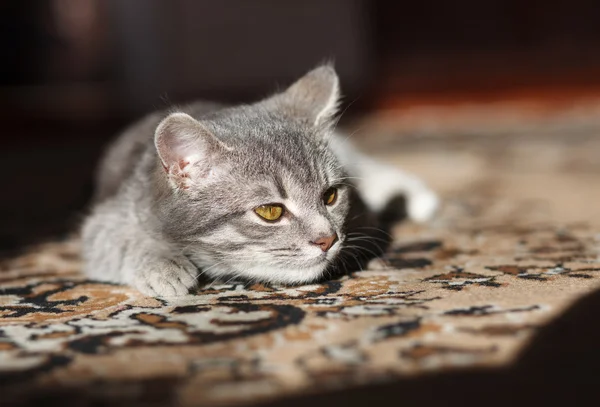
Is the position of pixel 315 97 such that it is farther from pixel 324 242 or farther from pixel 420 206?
pixel 420 206

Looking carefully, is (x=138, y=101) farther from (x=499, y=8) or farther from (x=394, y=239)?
(x=394, y=239)

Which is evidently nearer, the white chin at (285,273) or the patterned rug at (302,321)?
the patterned rug at (302,321)

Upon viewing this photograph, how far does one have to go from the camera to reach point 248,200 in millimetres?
1556

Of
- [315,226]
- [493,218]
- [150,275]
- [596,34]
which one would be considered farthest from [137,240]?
[596,34]

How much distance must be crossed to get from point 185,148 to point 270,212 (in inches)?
10.4

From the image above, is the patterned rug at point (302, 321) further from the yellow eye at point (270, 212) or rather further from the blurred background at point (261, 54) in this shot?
the blurred background at point (261, 54)

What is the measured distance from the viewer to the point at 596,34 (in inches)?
233

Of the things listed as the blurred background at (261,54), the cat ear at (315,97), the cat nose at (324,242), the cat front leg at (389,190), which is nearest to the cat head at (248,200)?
the cat nose at (324,242)

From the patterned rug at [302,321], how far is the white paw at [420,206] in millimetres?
95

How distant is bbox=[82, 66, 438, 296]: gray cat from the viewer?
1.54m

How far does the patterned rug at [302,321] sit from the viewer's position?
1020 mm

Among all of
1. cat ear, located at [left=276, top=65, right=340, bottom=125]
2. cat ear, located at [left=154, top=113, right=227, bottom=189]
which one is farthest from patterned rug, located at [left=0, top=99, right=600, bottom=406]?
cat ear, located at [left=276, top=65, right=340, bottom=125]

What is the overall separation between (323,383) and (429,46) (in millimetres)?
5802

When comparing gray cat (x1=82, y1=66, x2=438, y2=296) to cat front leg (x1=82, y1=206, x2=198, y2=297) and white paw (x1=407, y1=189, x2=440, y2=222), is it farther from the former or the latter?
white paw (x1=407, y1=189, x2=440, y2=222)
